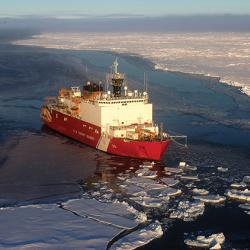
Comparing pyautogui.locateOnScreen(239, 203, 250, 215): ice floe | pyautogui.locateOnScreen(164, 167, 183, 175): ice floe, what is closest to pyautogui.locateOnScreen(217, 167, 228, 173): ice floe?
pyautogui.locateOnScreen(164, 167, 183, 175): ice floe

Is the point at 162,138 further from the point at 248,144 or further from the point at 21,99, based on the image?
the point at 21,99

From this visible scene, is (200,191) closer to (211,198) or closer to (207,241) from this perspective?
(211,198)

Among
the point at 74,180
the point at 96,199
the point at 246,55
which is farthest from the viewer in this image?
the point at 246,55

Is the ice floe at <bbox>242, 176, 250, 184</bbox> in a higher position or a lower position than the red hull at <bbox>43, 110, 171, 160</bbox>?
lower

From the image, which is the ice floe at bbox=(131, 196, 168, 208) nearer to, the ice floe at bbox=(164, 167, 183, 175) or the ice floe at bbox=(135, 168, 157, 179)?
the ice floe at bbox=(135, 168, 157, 179)

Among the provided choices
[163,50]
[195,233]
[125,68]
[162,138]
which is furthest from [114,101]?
[163,50]

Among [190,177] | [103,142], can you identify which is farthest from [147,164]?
[190,177]

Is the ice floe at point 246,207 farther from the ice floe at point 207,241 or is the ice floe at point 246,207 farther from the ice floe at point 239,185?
the ice floe at point 207,241

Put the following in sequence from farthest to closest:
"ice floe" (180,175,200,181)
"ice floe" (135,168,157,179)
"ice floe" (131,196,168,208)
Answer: "ice floe" (135,168,157,179)
"ice floe" (180,175,200,181)
"ice floe" (131,196,168,208)
